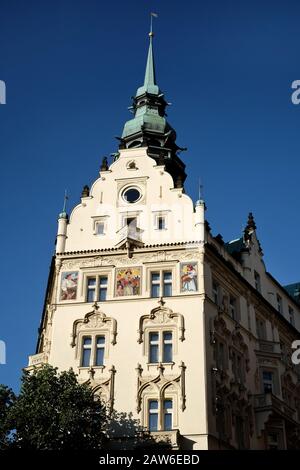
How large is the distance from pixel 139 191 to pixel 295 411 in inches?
792

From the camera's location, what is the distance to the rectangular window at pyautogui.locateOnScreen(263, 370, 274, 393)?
54.2 meters

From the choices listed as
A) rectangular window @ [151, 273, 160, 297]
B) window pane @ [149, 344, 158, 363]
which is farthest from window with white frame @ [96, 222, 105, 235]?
window pane @ [149, 344, 158, 363]

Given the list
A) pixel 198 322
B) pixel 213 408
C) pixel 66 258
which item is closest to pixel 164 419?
pixel 213 408

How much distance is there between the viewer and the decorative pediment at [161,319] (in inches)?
1929

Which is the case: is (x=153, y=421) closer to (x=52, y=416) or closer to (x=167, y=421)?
(x=167, y=421)

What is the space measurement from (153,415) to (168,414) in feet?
3.07

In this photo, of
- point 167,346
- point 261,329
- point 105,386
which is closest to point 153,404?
point 105,386

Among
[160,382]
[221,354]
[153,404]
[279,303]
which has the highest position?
[279,303]

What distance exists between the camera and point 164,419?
1815 inches

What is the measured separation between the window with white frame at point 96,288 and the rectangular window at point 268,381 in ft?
44.5

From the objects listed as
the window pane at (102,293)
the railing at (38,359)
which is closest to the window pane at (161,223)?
the window pane at (102,293)

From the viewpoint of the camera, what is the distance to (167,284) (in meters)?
51.0

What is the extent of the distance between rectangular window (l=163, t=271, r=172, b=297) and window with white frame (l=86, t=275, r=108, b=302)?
4.09 m
